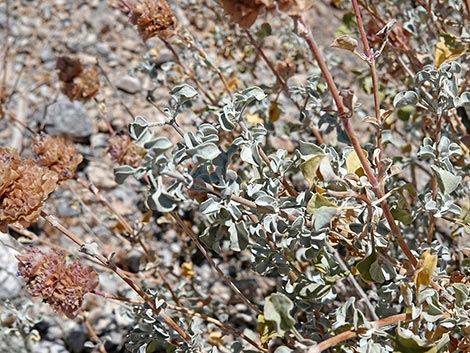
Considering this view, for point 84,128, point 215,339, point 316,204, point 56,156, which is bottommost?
point 215,339

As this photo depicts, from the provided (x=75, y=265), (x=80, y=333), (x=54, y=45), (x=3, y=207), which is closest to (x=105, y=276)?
(x=80, y=333)

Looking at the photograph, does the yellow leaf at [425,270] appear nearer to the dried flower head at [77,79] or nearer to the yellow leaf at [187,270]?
the yellow leaf at [187,270]

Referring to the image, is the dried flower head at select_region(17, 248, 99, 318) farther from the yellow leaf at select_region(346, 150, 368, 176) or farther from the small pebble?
the small pebble

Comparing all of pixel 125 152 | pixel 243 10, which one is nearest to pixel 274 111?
pixel 125 152

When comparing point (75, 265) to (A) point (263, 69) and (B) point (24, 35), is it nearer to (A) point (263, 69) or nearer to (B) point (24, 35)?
→ (A) point (263, 69)

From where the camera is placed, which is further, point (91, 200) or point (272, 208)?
point (91, 200)

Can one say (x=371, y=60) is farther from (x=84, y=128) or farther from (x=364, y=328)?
(x=84, y=128)

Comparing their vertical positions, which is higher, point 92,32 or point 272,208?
point 272,208
